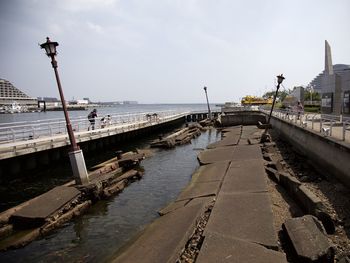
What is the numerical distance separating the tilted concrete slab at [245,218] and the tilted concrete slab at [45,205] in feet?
17.3

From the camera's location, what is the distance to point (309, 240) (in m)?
6.50

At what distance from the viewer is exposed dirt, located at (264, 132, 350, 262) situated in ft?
25.0

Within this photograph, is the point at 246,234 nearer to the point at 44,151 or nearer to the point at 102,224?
the point at 102,224

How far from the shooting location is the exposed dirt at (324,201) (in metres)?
7.61

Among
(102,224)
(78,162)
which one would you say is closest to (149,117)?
(78,162)

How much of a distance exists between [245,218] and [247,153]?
32.8ft

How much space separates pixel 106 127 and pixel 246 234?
22.1 metres

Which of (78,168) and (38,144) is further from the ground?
(38,144)

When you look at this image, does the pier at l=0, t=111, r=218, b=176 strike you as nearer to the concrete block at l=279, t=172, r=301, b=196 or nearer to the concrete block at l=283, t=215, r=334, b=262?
the concrete block at l=279, t=172, r=301, b=196

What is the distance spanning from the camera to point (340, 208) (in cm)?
949

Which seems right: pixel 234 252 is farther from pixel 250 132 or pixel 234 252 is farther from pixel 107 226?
pixel 250 132

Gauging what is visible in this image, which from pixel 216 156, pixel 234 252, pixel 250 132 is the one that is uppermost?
pixel 234 252

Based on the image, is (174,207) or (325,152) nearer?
(174,207)

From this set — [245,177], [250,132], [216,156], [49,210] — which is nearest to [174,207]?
[245,177]
